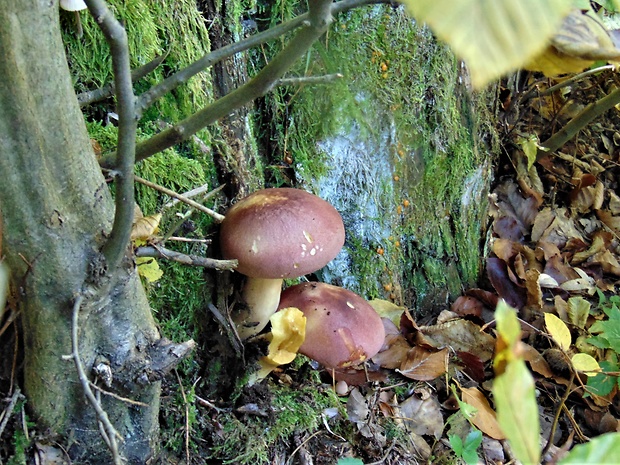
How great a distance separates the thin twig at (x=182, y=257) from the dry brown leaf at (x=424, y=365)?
4.02ft

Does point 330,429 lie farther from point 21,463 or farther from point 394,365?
point 21,463

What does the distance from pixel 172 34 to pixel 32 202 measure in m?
0.89

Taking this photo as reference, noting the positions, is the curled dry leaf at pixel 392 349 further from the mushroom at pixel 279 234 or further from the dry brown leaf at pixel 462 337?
the mushroom at pixel 279 234

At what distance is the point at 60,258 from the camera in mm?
992

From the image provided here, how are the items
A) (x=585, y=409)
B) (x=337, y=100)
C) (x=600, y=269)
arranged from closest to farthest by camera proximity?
(x=337, y=100) → (x=585, y=409) → (x=600, y=269)

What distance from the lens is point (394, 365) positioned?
2158mm

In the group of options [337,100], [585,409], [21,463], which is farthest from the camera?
[585,409]

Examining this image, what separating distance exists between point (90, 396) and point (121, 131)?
19.0 inches

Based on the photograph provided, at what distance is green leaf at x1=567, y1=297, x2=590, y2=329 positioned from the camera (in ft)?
8.70

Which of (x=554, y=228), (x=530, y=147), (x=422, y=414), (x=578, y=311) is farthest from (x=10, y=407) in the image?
(x=554, y=228)

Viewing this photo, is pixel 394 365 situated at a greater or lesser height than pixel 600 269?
greater

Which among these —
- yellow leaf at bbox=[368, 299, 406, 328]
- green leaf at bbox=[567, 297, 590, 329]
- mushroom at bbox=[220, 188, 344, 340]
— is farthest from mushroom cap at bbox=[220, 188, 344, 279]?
green leaf at bbox=[567, 297, 590, 329]

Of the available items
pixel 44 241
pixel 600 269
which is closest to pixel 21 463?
pixel 44 241

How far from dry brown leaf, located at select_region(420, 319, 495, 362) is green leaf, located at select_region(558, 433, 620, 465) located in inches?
75.7
